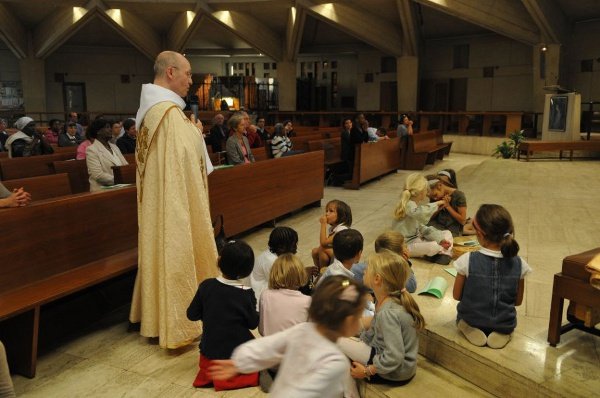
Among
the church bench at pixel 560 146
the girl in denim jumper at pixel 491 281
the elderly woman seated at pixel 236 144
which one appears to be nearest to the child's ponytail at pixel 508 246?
the girl in denim jumper at pixel 491 281

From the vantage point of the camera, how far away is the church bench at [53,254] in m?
3.08

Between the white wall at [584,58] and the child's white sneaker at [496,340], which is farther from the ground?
the white wall at [584,58]

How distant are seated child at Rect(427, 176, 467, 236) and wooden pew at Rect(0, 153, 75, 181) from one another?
4480 millimetres

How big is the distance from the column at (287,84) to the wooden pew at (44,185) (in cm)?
1653

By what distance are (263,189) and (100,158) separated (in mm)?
1985

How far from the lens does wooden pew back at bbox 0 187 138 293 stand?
3.31m

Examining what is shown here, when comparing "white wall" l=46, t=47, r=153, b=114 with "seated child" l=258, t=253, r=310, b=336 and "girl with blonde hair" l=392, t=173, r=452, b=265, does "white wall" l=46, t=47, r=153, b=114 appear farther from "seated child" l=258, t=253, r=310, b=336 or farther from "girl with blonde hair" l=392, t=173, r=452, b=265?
"seated child" l=258, t=253, r=310, b=336

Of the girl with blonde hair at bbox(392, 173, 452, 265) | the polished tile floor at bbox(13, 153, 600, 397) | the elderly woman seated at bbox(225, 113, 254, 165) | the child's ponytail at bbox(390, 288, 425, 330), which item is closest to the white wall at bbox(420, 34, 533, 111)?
the polished tile floor at bbox(13, 153, 600, 397)

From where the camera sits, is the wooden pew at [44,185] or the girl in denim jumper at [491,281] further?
the wooden pew at [44,185]

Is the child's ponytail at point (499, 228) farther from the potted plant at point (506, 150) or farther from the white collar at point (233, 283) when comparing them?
the potted plant at point (506, 150)

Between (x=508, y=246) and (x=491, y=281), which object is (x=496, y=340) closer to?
(x=491, y=281)

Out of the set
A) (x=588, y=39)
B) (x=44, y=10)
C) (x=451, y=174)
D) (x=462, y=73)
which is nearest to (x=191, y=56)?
(x=44, y=10)

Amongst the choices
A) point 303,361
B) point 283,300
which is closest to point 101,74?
point 283,300

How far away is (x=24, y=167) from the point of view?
6531mm
